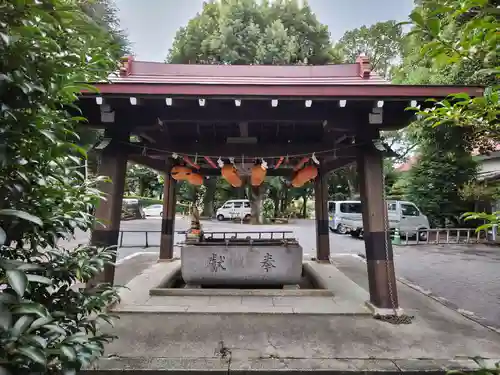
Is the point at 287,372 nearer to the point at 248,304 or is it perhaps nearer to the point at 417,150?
the point at 248,304

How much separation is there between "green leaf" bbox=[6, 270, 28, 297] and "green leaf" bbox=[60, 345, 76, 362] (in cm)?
34

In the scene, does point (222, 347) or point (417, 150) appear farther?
point (417, 150)

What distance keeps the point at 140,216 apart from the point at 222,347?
24429 mm

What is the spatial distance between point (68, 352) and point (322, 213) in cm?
751

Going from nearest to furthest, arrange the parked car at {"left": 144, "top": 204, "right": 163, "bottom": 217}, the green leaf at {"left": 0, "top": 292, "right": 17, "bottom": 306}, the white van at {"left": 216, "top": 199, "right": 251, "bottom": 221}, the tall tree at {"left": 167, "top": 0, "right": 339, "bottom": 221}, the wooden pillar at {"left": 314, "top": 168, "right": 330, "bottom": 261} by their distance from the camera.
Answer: the green leaf at {"left": 0, "top": 292, "right": 17, "bottom": 306} → the wooden pillar at {"left": 314, "top": 168, "right": 330, "bottom": 261} → the tall tree at {"left": 167, "top": 0, "right": 339, "bottom": 221} → the white van at {"left": 216, "top": 199, "right": 251, "bottom": 221} → the parked car at {"left": 144, "top": 204, "right": 163, "bottom": 217}

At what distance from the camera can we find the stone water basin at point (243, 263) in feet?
19.5

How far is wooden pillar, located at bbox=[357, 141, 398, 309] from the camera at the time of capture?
177 inches

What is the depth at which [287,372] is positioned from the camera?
298 centimetres

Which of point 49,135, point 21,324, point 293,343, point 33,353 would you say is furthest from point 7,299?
point 293,343

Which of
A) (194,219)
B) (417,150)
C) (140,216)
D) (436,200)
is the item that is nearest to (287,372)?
(194,219)

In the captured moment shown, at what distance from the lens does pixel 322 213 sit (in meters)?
8.32

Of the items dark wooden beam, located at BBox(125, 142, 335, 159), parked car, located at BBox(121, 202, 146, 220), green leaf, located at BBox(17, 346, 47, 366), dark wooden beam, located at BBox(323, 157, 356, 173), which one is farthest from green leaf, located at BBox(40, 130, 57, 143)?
parked car, located at BBox(121, 202, 146, 220)

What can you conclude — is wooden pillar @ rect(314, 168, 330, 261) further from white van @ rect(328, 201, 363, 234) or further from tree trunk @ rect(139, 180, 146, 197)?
tree trunk @ rect(139, 180, 146, 197)

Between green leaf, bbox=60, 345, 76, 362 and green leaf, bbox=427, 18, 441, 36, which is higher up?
green leaf, bbox=427, 18, 441, 36
